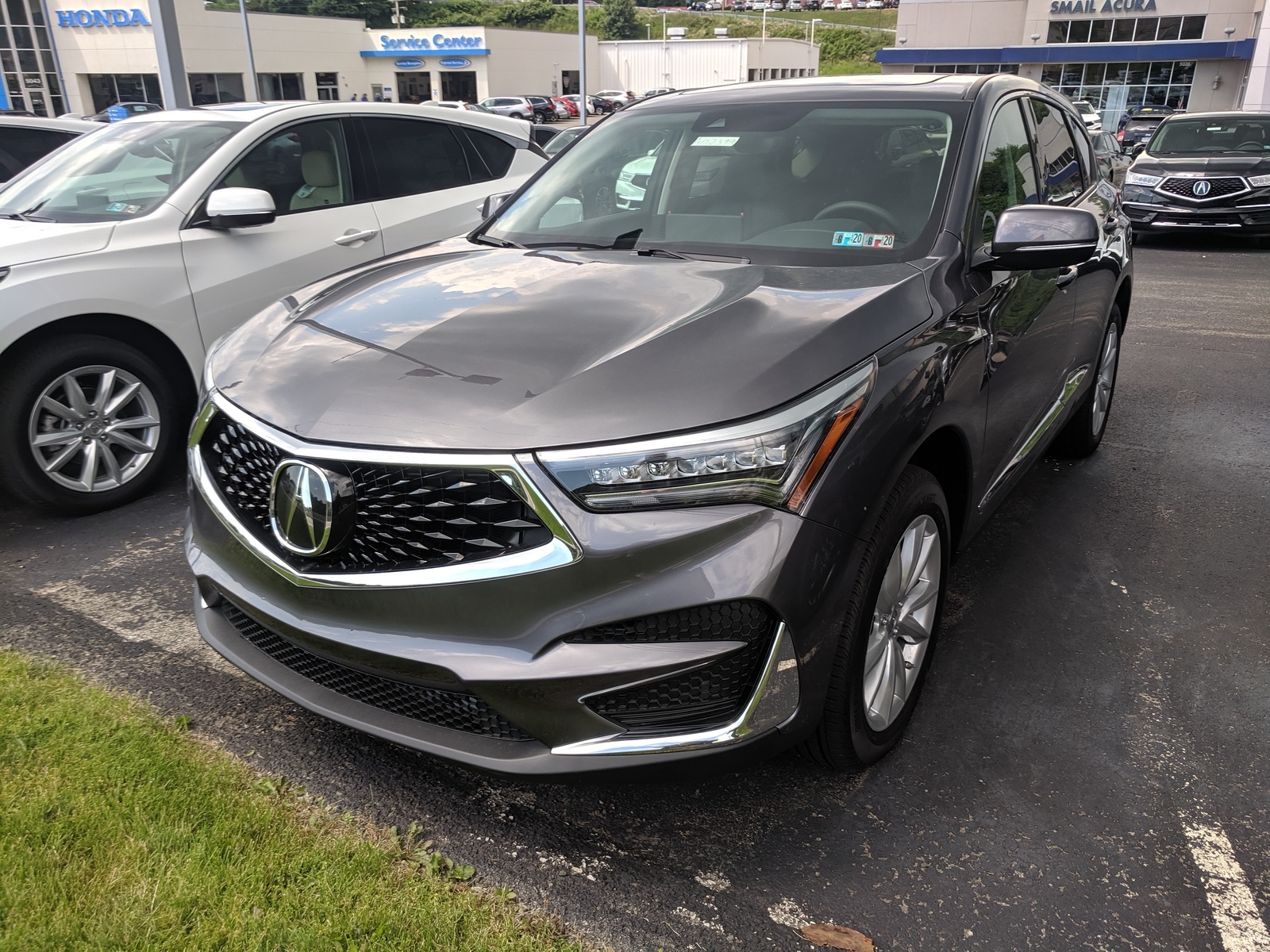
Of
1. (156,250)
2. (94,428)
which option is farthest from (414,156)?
(94,428)

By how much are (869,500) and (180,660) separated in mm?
2267

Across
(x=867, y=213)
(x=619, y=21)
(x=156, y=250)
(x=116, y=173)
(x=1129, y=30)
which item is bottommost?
(x=156, y=250)

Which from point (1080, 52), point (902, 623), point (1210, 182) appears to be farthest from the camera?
point (1080, 52)

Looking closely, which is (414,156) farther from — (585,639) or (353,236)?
(585,639)

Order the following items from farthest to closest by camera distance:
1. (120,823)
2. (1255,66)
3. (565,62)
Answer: (565,62) < (1255,66) < (120,823)

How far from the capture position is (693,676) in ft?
6.50

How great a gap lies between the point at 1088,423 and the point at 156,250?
4469mm

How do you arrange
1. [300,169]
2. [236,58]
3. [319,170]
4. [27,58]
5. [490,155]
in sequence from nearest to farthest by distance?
[300,169], [319,170], [490,155], [27,58], [236,58]

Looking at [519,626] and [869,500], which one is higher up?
[869,500]

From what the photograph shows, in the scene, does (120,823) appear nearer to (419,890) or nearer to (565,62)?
(419,890)

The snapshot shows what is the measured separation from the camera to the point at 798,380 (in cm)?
211

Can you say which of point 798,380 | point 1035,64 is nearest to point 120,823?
point 798,380

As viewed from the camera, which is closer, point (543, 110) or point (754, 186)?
point (754, 186)

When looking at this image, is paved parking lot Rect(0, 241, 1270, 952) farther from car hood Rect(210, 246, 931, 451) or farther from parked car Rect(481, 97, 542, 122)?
parked car Rect(481, 97, 542, 122)
